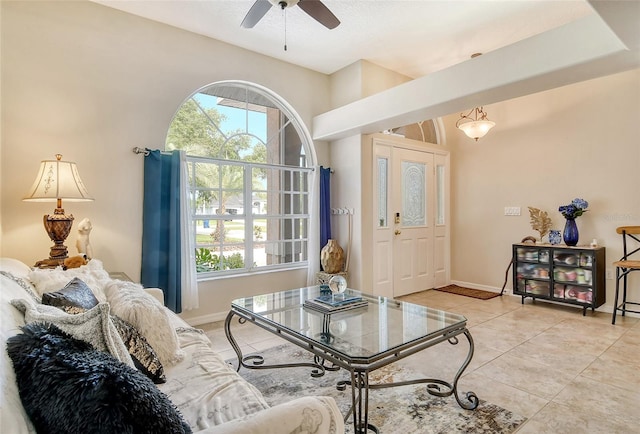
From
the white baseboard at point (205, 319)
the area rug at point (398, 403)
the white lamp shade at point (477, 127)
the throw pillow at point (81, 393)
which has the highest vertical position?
the white lamp shade at point (477, 127)

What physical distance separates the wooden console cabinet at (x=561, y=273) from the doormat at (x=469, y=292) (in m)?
0.40

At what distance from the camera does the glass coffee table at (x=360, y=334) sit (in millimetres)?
1667

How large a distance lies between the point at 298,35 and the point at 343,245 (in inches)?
101

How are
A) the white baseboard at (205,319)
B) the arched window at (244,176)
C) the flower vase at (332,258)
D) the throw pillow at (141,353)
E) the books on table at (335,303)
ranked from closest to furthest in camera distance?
the throw pillow at (141,353), the books on table at (335,303), the white baseboard at (205,319), the arched window at (244,176), the flower vase at (332,258)

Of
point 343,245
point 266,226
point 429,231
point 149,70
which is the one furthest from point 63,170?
point 429,231

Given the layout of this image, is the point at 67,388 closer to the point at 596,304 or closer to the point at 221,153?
the point at 221,153

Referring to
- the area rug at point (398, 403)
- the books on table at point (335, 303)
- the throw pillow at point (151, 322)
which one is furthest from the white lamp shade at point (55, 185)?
the books on table at point (335, 303)

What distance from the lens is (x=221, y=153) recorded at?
3.96 m

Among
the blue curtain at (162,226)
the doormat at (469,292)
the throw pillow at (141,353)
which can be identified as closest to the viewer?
the throw pillow at (141,353)

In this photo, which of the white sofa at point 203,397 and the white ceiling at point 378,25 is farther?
the white ceiling at point 378,25

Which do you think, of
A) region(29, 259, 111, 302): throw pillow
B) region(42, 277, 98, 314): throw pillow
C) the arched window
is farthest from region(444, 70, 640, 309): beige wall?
region(42, 277, 98, 314): throw pillow

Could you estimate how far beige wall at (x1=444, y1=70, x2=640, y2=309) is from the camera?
3.91 m

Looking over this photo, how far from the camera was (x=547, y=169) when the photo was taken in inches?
177

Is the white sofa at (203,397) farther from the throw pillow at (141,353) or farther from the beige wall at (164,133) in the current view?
the beige wall at (164,133)
